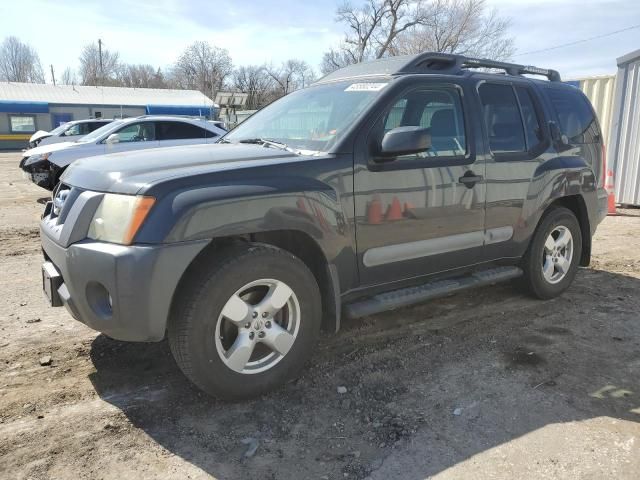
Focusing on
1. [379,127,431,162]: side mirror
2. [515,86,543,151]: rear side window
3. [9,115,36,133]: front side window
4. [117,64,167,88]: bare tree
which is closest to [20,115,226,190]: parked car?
[515,86,543,151]: rear side window

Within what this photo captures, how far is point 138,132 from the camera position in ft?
35.6

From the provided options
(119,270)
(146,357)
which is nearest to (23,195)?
(146,357)

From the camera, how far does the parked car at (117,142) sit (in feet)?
33.5

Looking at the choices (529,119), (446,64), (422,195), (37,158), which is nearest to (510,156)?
(529,119)

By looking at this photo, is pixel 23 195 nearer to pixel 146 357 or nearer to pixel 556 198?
pixel 146 357

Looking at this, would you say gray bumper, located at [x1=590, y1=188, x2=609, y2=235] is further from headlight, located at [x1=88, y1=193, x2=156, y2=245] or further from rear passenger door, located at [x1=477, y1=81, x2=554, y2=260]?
headlight, located at [x1=88, y1=193, x2=156, y2=245]

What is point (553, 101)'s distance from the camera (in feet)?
15.5

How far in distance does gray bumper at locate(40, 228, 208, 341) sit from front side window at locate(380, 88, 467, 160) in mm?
1810

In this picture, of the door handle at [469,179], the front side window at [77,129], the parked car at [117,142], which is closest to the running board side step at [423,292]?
the door handle at [469,179]

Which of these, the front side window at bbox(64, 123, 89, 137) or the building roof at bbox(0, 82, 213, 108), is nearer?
the front side window at bbox(64, 123, 89, 137)

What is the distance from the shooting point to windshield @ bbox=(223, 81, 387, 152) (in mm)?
3424

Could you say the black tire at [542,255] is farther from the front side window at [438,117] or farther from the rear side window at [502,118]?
the front side window at [438,117]

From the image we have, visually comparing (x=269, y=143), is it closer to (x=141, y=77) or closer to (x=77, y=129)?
(x=77, y=129)

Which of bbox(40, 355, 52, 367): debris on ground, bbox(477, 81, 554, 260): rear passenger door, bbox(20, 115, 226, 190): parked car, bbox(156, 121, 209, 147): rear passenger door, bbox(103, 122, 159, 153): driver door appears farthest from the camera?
bbox(156, 121, 209, 147): rear passenger door
